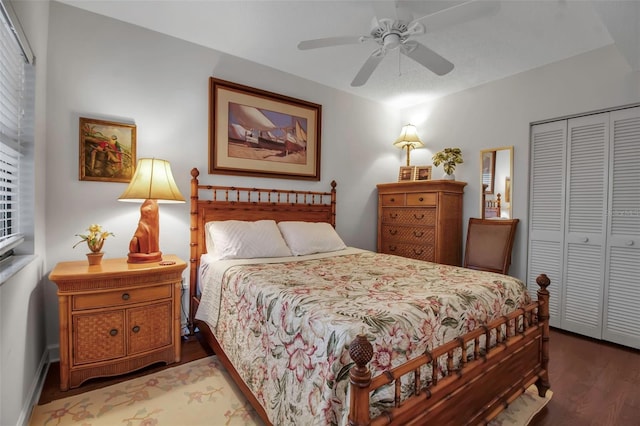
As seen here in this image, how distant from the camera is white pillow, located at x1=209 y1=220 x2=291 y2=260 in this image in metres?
2.49

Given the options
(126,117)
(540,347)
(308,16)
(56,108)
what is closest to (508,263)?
(540,347)

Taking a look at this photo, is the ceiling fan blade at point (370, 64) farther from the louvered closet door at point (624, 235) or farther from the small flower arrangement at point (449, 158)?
the louvered closet door at point (624, 235)

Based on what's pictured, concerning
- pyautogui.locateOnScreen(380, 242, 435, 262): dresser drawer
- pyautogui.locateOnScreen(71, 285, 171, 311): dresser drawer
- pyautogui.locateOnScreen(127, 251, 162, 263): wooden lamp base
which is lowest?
pyautogui.locateOnScreen(71, 285, 171, 311): dresser drawer

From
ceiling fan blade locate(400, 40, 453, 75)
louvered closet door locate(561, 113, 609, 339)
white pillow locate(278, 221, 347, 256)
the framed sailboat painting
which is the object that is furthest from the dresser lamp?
louvered closet door locate(561, 113, 609, 339)

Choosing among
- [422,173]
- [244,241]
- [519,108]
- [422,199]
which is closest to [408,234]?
[422,199]

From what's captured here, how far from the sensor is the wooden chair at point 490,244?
314 cm

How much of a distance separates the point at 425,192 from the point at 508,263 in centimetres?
111

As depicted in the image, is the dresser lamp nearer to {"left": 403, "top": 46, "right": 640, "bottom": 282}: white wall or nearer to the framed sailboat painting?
the framed sailboat painting

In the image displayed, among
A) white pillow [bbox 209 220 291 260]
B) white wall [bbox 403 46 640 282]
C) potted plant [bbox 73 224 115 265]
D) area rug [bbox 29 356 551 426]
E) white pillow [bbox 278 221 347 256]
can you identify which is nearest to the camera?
area rug [bbox 29 356 551 426]

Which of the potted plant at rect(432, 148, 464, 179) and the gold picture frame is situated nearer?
the gold picture frame

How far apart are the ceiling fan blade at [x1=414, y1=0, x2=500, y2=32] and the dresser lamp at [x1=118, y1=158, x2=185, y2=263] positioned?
2022 millimetres

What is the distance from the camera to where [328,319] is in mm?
1185

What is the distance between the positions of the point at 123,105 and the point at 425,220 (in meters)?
3.13

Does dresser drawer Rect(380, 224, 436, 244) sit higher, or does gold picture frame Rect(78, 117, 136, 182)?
gold picture frame Rect(78, 117, 136, 182)
